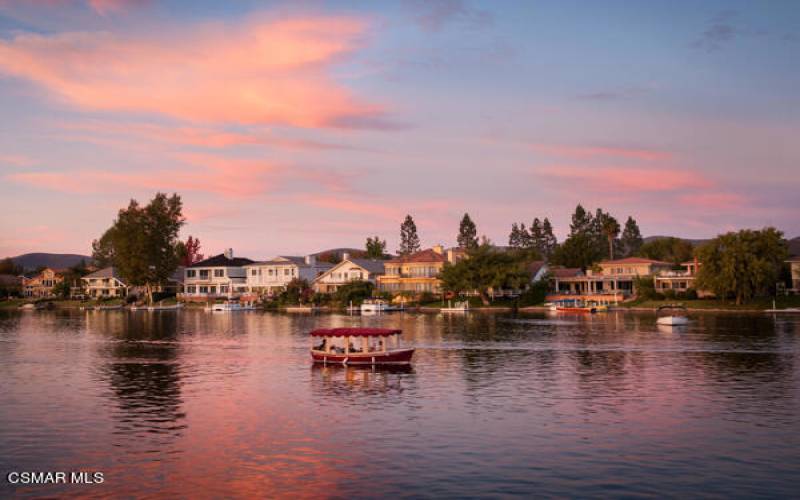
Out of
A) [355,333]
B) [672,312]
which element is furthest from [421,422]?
[672,312]

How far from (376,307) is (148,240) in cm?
6368

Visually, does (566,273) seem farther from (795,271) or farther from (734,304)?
(795,271)

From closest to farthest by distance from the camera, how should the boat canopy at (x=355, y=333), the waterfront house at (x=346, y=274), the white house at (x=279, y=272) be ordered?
the boat canopy at (x=355, y=333)
the waterfront house at (x=346, y=274)
the white house at (x=279, y=272)

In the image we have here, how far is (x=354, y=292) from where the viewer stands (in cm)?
16200

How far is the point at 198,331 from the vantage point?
9969cm

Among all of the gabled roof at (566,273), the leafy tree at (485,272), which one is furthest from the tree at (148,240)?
the gabled roof at (566,273)

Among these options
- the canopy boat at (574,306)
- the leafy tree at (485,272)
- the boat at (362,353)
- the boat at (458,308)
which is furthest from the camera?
the leafy tree at (485,272)

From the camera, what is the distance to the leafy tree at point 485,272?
14188cm

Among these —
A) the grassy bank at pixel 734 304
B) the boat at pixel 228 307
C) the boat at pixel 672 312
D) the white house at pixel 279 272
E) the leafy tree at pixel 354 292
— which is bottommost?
the boat at pixel 672 312

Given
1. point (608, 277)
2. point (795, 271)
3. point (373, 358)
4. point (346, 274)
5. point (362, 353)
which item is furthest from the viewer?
point (346, 274)

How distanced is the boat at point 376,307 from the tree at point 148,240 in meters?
57.5

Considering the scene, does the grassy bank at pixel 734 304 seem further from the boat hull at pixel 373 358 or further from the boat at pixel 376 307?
the boat hull at pixel 373 358

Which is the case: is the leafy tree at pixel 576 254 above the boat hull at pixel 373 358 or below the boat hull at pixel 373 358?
above

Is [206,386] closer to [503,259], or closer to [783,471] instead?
[783,471]
